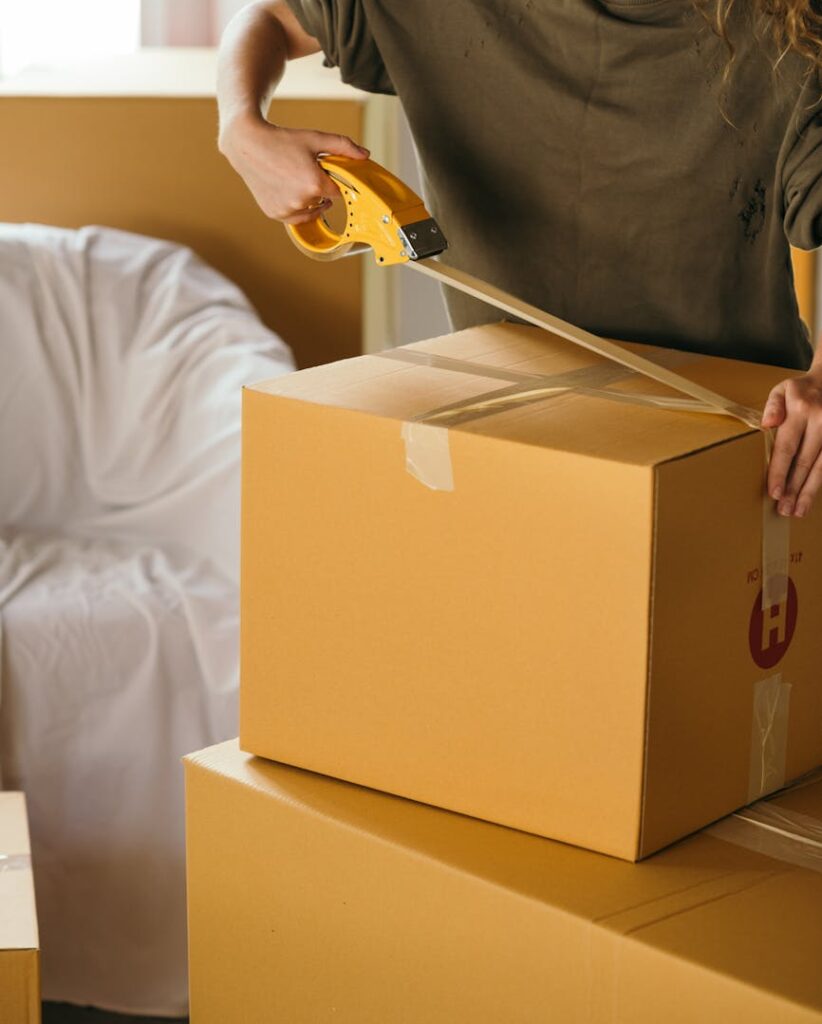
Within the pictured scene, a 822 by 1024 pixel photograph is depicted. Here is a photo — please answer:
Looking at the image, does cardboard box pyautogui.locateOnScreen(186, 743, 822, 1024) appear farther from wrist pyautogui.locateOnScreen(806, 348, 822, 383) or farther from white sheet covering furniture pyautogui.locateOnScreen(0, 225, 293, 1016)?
white sheet covering furniture pyautogui.locateOnScreen(0, 225, 293, 1016)

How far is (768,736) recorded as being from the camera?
0.95 metres

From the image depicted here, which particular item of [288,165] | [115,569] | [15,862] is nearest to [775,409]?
[288,165]

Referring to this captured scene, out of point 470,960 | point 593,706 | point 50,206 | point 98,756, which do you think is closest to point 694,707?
point 593,706

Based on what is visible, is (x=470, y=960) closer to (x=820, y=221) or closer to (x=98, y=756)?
(x=820, y=221)

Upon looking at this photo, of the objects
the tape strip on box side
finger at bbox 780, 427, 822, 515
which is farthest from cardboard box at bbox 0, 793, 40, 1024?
finger at bbox 780, 427, 822, 515

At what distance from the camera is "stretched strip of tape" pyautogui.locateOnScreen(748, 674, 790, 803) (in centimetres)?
94

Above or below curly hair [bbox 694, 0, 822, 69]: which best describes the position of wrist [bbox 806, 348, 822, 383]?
below

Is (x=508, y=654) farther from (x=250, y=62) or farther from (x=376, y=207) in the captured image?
(x=250, y=62)

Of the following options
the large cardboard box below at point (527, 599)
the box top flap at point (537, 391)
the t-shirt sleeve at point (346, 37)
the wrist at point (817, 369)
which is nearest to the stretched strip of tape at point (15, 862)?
the large cardboard box below at point (527, 599)

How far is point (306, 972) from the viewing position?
3.27 feet

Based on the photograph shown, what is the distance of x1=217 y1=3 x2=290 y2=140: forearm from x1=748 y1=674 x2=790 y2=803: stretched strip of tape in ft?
1.74

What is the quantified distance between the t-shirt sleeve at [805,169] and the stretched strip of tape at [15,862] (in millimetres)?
854

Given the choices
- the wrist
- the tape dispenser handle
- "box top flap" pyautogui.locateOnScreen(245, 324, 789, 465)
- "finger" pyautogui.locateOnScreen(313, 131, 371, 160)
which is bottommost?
"box top flap" pyautogui.locateOnScreen(245, 324, 789, 465)

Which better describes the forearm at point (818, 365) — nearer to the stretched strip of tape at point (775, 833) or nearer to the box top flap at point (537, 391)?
the box top flap at point (537, 391)
